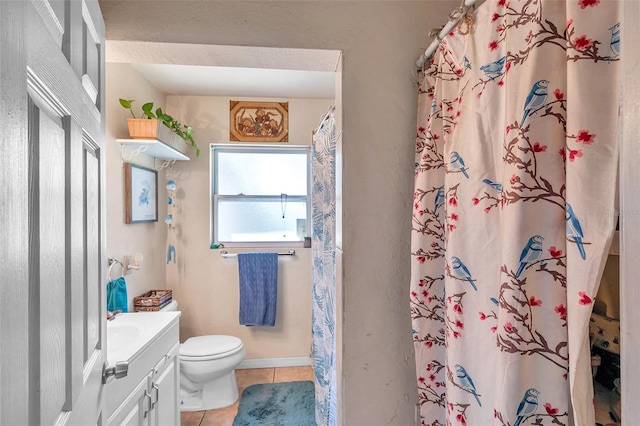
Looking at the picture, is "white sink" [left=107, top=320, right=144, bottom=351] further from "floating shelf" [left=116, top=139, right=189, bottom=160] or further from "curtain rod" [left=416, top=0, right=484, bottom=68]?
"curtain rod" [left=416, top=0, right=484, bottom=68]

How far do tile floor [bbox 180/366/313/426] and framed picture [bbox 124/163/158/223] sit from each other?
1349 millimetres

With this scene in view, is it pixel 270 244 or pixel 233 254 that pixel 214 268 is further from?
pixel 270 244

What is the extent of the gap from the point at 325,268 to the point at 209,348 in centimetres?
106

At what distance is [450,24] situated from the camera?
912 mm

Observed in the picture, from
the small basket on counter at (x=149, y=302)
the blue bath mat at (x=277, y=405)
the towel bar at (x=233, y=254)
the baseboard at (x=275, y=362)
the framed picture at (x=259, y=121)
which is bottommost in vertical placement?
the blue bath mat at (x=277, y=405)

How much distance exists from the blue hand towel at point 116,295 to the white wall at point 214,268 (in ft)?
2.92

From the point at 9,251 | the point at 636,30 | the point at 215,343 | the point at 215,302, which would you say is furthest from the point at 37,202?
the point at 215,302

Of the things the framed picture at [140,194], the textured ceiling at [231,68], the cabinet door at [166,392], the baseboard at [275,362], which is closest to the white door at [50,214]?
the textured ceiling at [231,68]

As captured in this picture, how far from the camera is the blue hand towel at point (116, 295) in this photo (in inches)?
69.9

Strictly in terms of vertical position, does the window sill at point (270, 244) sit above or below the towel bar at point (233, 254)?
above

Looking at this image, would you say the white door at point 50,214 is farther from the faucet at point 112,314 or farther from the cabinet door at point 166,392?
the faucet at point 112,314

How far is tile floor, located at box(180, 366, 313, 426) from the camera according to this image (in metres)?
2.13

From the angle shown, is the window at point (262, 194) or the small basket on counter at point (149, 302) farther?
the window at point (262, 194)

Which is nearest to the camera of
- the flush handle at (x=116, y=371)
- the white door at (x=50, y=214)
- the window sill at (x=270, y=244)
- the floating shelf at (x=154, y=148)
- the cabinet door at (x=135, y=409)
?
the white door at (x=50, y=214)
